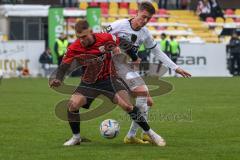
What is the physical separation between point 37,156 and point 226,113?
24.0ft

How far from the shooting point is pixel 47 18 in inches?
1501

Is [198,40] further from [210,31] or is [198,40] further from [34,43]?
[34,43]

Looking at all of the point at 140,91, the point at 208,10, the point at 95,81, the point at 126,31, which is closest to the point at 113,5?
the point at 208,10

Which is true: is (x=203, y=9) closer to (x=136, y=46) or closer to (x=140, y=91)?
(x=136, y=46)

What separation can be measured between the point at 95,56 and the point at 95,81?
36 cm

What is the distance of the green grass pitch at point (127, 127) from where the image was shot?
9.98m

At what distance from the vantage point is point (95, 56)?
1108 centimetres

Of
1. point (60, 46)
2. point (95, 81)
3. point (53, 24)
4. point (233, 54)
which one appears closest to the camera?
point (95, 81)

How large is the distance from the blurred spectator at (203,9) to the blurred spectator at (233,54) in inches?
273

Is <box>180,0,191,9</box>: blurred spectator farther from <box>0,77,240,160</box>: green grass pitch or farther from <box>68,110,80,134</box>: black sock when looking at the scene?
<box>68,110,80,134</box>: black sock

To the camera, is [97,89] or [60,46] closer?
[97,89]

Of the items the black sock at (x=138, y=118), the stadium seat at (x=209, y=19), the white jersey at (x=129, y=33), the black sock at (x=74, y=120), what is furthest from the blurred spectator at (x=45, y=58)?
the black sock at (x=138, y=118)

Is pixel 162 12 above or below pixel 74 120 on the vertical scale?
below

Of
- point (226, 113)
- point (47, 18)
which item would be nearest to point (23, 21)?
point (47, 18)
